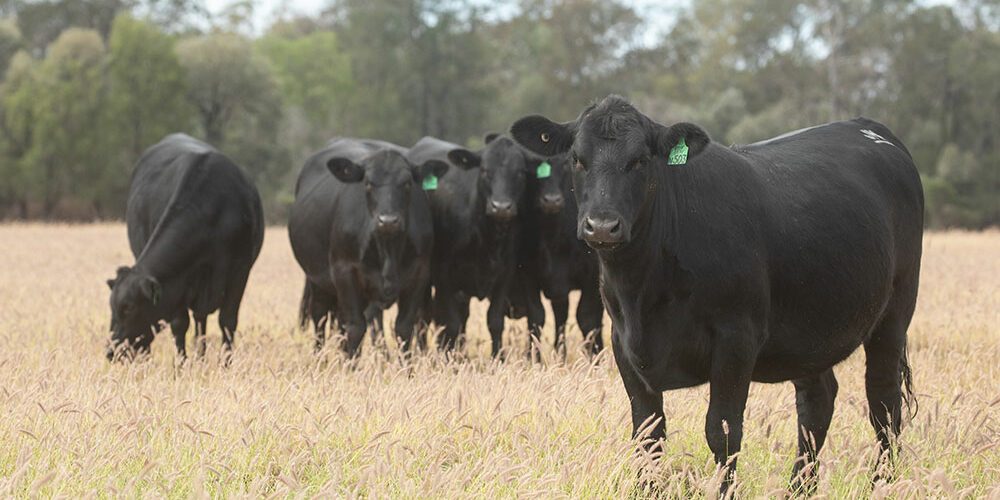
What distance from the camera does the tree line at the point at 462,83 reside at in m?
43.7

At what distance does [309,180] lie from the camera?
1133cm

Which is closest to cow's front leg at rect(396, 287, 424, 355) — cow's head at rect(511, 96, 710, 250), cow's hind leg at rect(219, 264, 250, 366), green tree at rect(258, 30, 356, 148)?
cow's hind leg at rect(219, 264, 250, 366)

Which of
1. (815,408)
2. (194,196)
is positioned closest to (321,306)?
(194,196)

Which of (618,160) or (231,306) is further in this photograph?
(231,306)

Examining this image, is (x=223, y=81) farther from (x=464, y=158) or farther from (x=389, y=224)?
(x=389, y=224)

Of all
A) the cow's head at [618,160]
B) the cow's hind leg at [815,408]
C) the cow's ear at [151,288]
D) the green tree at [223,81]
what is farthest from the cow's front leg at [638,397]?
the green tree at [223,81]

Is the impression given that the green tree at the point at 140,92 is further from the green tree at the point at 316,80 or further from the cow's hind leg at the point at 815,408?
the cow's hind leg at the point at 815,408

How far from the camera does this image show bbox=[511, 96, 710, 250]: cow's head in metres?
4.26

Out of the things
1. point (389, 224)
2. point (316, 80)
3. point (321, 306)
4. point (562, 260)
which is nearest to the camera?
point (389, 224)

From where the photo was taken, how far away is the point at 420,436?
17.1 feet

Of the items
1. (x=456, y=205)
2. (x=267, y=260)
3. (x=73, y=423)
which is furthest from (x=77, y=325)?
(x=267, y=260)

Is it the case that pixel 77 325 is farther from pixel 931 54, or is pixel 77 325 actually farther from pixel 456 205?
pixel 931 54

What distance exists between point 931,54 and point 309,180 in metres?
39.5

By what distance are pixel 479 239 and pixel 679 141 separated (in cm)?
556
